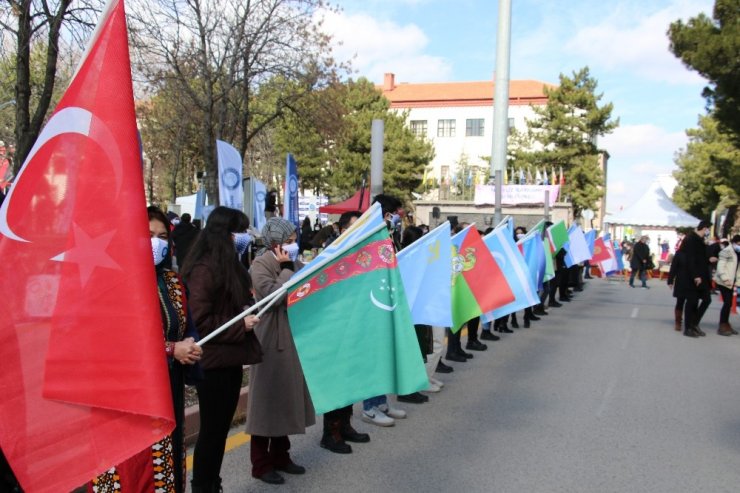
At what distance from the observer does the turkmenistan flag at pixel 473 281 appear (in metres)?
8.09

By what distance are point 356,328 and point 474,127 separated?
7464 centimetres

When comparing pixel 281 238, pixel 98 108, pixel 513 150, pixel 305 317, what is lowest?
pixel 305 317

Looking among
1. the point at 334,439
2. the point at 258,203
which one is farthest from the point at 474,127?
the point at 334,439

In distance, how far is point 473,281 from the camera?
8211mm

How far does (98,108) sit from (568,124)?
4954 centimetres

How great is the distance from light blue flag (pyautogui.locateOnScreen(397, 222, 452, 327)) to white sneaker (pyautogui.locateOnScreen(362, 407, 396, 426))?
862mm

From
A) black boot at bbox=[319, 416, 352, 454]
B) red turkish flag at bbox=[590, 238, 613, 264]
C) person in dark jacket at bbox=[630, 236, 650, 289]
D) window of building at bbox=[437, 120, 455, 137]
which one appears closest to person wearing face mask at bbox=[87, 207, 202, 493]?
black boot at bbox=[319, 416, 352, 454]

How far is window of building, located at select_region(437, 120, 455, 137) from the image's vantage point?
78062mm

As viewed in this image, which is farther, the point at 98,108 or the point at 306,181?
the point at 306,181

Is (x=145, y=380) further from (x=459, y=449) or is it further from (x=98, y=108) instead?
(x=459, y=449)

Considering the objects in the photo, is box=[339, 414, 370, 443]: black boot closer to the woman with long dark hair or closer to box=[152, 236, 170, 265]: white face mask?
the woman with long dark hair

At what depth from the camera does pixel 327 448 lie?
5.66 meters

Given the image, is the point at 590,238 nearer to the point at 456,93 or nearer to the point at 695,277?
the point at 695,277

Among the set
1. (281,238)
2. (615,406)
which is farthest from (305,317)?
(615,406)
